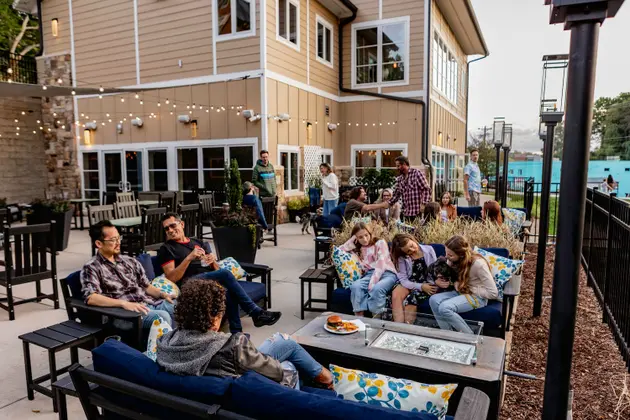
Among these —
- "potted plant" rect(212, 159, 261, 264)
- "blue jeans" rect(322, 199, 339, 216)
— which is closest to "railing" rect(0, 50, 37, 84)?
"blue jeans" rect(322, 199, 339, 216)

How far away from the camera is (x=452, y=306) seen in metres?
3.39

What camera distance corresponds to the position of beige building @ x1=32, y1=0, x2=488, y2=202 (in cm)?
1018

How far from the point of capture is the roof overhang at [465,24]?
1316 cm

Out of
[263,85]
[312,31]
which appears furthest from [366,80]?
[263,85]

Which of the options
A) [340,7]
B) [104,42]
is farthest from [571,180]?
[104,42]

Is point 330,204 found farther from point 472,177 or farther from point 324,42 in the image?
point 324,42

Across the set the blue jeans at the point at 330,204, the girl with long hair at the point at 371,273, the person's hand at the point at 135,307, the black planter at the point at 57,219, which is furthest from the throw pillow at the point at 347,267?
the black planter at the point at 57,219

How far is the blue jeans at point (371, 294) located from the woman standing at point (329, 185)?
503 centimetres

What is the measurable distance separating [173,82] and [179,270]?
8318 mm

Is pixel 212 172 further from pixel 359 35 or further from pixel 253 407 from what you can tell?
pixel 253 407

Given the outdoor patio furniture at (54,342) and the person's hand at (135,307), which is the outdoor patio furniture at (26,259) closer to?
the outdoor patio furniture at (54,342)

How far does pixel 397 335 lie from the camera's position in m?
2.82

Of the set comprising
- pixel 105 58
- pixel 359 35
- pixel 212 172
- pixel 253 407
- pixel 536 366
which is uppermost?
pixel 359 35

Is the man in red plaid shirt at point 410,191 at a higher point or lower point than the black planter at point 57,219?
higher
